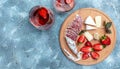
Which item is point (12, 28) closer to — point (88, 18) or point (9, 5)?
point (9, 5)

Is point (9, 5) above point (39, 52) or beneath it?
above

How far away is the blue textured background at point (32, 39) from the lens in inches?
63.7

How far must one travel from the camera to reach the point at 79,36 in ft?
5.25

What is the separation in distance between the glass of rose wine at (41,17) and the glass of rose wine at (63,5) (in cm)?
4

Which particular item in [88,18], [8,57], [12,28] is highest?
[88,18]

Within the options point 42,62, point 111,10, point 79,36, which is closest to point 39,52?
point 42,62

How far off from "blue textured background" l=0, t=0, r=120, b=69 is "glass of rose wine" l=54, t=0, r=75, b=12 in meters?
0.02

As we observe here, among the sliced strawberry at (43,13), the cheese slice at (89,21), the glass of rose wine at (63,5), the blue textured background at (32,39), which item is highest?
the glass of rose wine at (63,5)

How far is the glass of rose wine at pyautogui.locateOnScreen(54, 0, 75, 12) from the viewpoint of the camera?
1.60 meters

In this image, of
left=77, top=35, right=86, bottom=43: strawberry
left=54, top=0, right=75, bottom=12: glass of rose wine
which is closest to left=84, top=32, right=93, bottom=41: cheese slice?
left=77, top=35, right=86, bottom=43: strawberry

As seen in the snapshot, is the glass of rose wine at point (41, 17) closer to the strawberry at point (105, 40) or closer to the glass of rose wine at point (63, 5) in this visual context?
the glass of rose wine at point (63, 5)

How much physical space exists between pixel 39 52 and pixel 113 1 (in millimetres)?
340

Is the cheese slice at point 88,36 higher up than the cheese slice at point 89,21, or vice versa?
the cheese slice at point 89,21

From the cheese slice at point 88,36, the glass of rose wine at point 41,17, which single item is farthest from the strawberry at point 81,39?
the glass of rose wine at point 41,17
